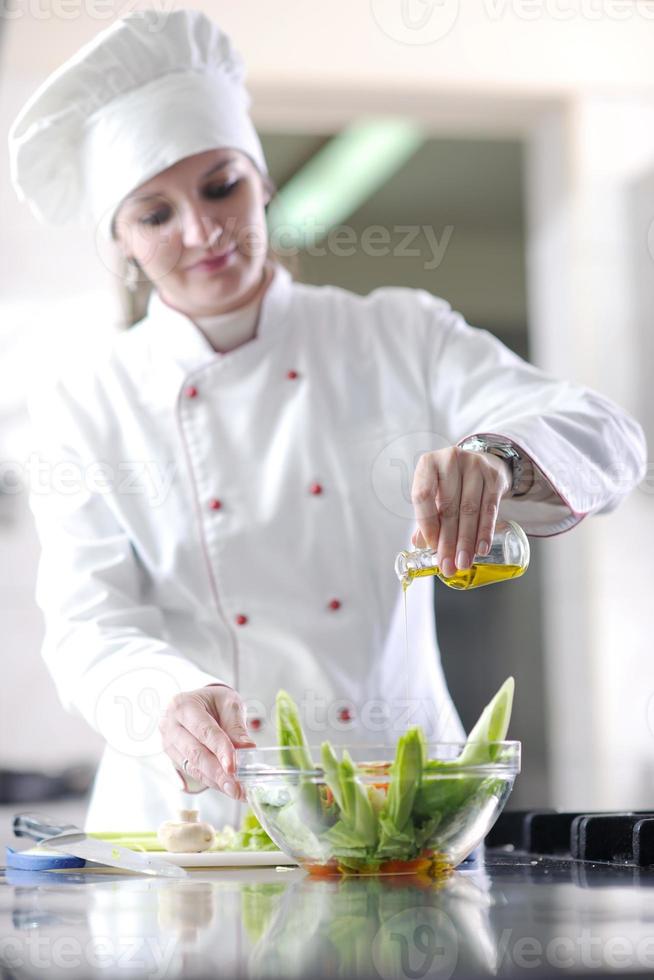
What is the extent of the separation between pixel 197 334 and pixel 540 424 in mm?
578

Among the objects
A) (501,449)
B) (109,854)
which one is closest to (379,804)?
(109,854)

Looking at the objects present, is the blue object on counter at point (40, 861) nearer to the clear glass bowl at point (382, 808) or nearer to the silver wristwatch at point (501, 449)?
the clear glass bowl at point (382, 808)

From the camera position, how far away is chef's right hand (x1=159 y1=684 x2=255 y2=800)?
3.14 ft

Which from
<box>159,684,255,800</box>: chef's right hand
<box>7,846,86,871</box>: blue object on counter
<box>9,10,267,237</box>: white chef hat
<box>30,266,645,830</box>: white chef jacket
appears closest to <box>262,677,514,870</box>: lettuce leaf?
<box>159,684,255,800</box>: chef's right hand

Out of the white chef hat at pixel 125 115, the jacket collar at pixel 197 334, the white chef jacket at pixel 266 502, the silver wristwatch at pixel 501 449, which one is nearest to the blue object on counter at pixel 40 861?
the white chef jacket at pixel 266 502

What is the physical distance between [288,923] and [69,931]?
11cm

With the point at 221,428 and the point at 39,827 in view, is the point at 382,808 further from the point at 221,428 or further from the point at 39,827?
the point at 221,428

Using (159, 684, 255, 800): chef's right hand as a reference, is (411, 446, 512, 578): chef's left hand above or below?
above

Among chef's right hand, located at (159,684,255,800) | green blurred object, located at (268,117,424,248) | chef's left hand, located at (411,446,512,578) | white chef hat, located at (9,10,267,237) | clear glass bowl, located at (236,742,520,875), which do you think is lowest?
clear glass bowl, located at (236,742,520,875)

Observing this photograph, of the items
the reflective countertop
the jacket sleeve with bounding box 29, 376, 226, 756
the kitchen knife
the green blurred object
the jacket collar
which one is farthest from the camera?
the green blurred object

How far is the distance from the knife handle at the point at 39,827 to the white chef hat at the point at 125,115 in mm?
770

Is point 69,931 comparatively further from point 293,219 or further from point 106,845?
point 293,219

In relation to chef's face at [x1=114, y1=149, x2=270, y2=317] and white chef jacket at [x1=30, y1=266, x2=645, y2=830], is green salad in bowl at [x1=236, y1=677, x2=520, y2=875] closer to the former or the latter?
white chef jacket at [x1=30, y1=266, x2=645, y2=830]

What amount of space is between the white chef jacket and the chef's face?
0.06m
